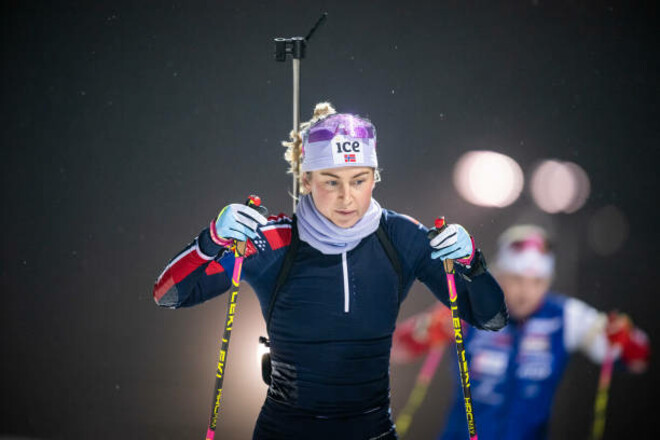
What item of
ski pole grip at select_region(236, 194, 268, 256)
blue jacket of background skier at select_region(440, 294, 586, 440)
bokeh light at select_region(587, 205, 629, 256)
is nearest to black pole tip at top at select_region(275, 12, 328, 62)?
ski pole grip at select_region(236, 194, 268, 256)

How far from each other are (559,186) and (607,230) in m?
0.29

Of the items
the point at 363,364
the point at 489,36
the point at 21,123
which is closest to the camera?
the point at 363,364

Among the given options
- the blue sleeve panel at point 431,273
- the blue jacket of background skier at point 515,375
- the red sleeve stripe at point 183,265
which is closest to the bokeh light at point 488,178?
the blue jacket of background skier at point 515,375

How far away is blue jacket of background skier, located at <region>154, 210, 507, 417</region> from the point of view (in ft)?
5.10

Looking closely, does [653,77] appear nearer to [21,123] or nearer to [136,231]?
[136,231]

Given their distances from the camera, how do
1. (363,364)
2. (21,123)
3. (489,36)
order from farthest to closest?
1. (21,123)
2. (489,36)
3. (363,364)

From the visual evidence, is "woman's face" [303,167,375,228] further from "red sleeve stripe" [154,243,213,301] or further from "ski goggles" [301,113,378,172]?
"red sleeve stripe" [154,243,213,301]

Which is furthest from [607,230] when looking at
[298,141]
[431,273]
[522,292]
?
[298,141]

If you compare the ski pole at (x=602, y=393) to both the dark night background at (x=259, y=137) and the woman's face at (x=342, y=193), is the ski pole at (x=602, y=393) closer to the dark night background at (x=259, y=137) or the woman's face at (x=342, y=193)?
the dark night background at (x=259, y=137)

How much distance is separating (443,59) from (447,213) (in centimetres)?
67

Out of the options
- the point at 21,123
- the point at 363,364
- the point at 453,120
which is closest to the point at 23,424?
the point at 21,123

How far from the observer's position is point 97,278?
108 inches

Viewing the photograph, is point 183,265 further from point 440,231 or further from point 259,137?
point 259,137

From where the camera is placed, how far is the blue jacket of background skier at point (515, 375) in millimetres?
2451
